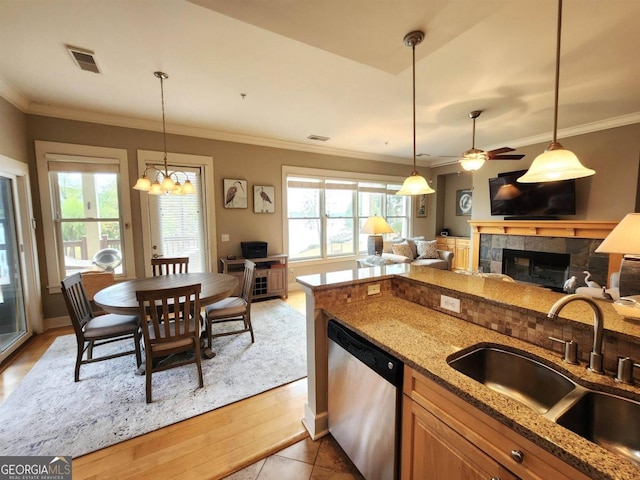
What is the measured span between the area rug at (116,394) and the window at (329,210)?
2545mm

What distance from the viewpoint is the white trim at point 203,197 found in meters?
3.78

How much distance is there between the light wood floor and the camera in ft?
5.13

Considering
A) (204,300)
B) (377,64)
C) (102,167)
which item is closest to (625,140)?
(377,64)

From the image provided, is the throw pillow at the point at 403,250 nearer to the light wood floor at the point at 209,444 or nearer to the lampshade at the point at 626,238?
the light wood floor at the point at 209,444

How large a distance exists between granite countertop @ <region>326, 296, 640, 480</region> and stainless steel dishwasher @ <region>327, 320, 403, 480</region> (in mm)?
87

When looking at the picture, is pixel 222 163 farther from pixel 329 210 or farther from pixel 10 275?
pixel 10 275

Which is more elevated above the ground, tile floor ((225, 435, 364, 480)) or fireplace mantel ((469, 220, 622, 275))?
fireplace mantel ((469, 220, 622, 275))

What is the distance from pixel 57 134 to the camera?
331cm

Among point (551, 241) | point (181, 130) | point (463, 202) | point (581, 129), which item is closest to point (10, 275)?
point (181, 130)

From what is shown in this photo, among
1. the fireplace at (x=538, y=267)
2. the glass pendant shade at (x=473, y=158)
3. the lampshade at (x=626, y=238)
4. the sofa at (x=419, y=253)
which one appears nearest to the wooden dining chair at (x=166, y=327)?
the lampshade at (x=626, y=238)

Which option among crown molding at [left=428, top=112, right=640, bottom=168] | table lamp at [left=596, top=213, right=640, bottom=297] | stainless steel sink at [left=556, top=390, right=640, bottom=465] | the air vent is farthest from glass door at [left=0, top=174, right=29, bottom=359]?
crown molding at [left=428, top=112, right=640, bottom=168]

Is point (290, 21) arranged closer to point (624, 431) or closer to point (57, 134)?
point (624, 431)

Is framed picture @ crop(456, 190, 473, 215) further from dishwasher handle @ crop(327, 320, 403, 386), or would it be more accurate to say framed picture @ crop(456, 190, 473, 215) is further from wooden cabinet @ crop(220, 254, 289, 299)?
dishwasher handle @ crop(327, 320, 403, 386)

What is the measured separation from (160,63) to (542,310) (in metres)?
3.21
